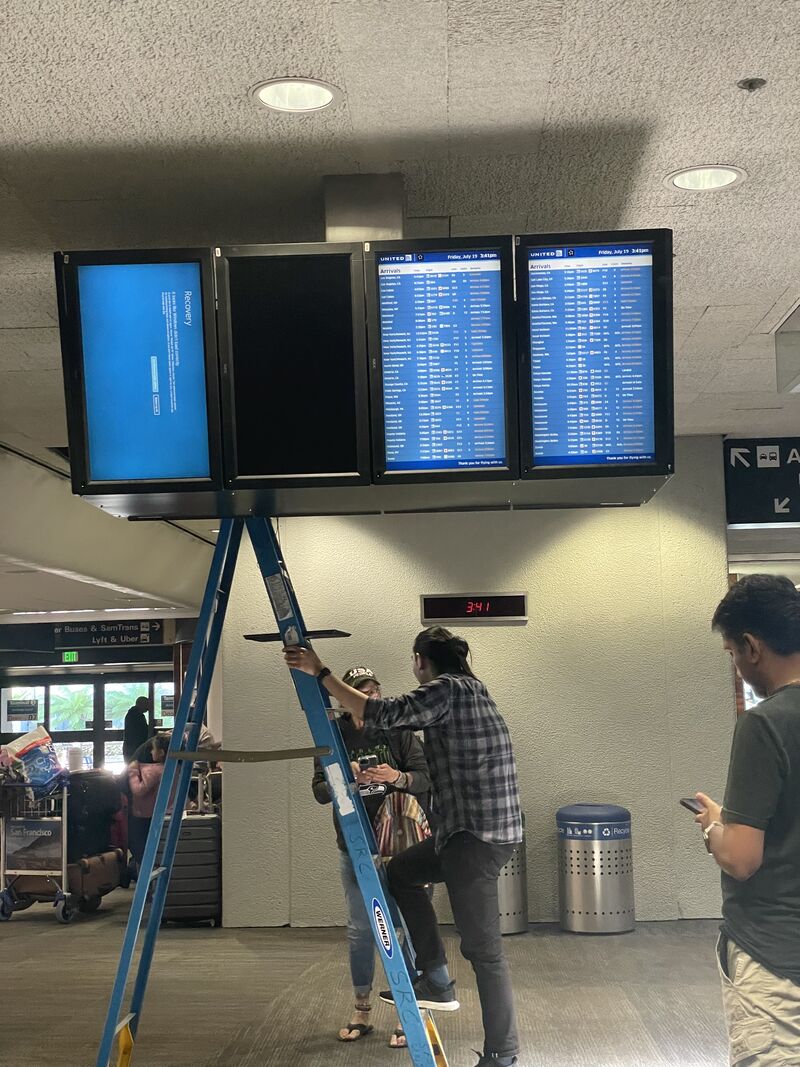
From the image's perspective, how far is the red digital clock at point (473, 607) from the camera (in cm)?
728

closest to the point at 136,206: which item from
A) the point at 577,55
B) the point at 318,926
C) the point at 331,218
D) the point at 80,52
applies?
the point at 331,218

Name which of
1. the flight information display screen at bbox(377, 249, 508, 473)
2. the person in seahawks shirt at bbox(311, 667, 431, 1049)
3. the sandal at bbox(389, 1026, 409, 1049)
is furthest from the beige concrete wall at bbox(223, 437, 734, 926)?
the flight information display screen at bbox(377, 249, 508, 473)

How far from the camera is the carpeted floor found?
14.9ft

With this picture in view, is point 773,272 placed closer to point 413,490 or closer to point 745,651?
point 413,490

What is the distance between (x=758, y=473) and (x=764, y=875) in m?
5.45

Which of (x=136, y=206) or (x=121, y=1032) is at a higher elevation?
(x=136, y=206)

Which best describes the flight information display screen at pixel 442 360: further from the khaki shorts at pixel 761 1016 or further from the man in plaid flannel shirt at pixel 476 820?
the khaki shorts at pixel 761 1016

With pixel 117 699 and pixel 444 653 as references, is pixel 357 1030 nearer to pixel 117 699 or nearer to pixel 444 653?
pixel 444 653

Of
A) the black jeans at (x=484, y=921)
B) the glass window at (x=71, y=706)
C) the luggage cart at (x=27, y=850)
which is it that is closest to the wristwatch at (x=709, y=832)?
the black jeans at (x=484, y=921)

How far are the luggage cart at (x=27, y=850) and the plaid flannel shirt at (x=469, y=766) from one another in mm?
5397

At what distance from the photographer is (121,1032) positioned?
11.8 feet

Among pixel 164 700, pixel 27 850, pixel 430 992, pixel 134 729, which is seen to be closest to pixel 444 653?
pixel 430 992

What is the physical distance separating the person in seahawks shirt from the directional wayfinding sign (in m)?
3.31

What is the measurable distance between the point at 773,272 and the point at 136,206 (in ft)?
7.61
